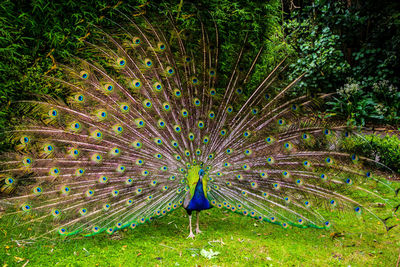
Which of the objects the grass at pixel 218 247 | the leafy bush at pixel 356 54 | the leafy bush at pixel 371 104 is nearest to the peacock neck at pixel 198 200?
the grass at pixel 218 247

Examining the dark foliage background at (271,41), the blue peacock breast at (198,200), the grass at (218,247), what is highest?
the dark foliage background at (271,41)

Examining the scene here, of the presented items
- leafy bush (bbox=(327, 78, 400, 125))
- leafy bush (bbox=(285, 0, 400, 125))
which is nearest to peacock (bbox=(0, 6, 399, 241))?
leafy bush (bbox=(285, 0, 400, 125))

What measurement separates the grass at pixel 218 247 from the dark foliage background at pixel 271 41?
1547 millimetres

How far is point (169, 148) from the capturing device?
351 centimetres

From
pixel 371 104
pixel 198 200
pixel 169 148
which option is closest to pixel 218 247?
pixel 198 200

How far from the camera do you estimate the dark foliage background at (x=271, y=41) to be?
379 centimetres

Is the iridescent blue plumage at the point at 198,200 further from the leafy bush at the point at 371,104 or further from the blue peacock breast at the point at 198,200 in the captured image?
the leafy bush at the point at 371,104

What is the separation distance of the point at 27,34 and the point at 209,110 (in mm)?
2947

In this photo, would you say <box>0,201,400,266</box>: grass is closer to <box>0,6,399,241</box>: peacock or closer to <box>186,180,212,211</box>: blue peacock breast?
<box>0,6,399,241</box>: peacock

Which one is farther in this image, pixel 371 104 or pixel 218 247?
pixel 371 104

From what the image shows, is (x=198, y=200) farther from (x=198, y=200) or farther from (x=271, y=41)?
(x=271, y=41)

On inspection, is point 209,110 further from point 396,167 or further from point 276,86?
point 396,167

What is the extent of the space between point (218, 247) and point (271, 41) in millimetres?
3754

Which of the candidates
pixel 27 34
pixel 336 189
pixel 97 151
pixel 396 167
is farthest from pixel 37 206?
pixel 396 167
